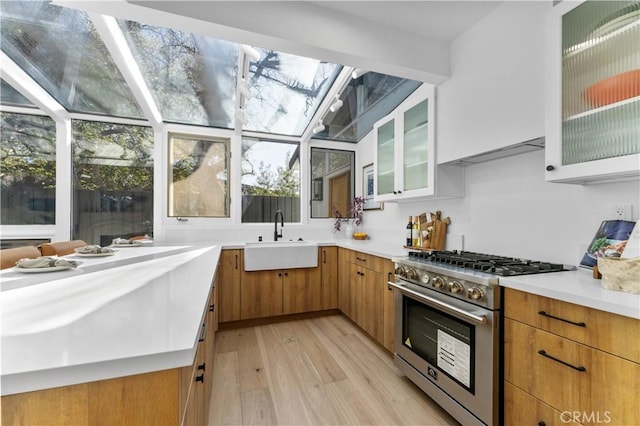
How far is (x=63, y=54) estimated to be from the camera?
7.00 ft

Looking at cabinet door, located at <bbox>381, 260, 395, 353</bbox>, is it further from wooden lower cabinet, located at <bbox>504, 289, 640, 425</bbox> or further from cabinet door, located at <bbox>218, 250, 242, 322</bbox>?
cabinet door, located at <bbox>218, 250, 242, 322</bbox>

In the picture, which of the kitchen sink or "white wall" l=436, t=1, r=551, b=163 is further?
the kitchen sink

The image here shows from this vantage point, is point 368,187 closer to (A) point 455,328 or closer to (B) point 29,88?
(A) point 455,328

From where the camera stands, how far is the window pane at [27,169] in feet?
8.93

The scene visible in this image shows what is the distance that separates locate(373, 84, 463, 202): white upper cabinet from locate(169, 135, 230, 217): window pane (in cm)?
199

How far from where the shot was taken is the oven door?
1373 mm

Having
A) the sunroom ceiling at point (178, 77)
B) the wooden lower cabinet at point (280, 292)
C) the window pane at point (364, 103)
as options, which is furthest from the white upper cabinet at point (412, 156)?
the wooden lower cabinet at point (280, 292)

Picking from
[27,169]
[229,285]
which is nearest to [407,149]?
[229,285]

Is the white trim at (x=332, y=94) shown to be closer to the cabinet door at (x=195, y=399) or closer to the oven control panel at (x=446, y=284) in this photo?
the oven control panel at (x=446, y=284)

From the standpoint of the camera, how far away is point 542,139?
1.57m

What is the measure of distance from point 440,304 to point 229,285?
2151mm

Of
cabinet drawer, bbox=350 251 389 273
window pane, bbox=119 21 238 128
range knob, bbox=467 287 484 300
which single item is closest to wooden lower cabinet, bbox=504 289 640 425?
range knob, bbox=467 287 484 300

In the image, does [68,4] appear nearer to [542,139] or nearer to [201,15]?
[201,15]

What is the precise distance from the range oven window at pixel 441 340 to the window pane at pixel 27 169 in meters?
3.73
